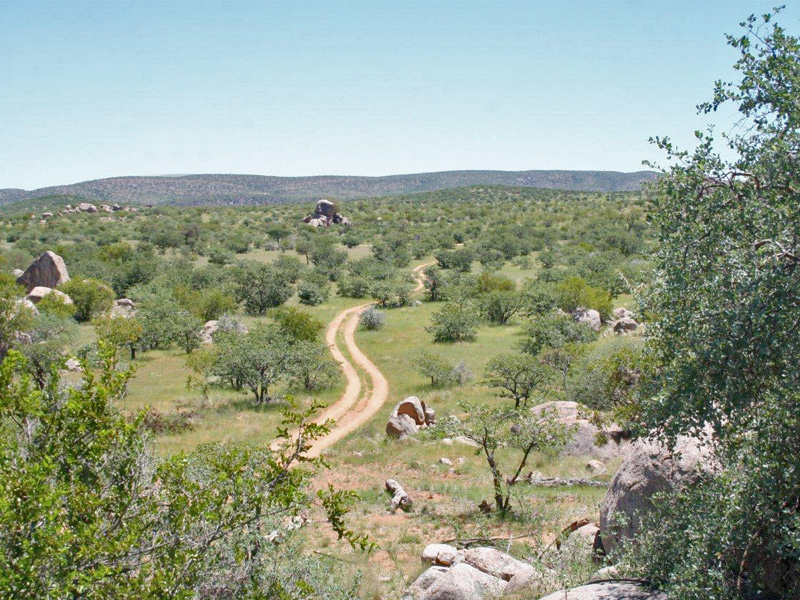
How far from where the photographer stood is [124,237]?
9650 cm

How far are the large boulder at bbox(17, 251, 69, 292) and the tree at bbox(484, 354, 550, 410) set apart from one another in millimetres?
43374

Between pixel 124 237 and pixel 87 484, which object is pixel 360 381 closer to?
pixel 87 484

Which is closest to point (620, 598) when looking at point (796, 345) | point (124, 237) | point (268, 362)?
point (796, 345)

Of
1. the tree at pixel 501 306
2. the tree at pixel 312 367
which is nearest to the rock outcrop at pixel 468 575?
the tree at pixel 312 367

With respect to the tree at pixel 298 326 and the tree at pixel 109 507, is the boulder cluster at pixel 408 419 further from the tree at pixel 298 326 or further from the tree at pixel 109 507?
the tree at pixel 109 507

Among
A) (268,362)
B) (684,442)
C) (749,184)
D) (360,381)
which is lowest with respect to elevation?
(360,381)

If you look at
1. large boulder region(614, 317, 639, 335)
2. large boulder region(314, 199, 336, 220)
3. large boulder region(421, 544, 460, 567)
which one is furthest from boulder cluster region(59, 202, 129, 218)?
large boulder region(421, 544, 460, 567)

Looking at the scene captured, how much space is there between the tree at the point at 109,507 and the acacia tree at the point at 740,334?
4219 millimetres

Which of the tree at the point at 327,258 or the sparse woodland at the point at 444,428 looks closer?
the sparse woodland at the point at 444,428

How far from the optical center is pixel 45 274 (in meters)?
55.0

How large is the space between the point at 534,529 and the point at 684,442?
6.24 m

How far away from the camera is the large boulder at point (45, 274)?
5462 cm

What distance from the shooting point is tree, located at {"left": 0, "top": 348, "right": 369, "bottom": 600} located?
16.4 feet

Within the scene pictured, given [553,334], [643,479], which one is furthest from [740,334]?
[553,334]
